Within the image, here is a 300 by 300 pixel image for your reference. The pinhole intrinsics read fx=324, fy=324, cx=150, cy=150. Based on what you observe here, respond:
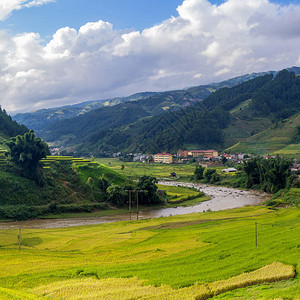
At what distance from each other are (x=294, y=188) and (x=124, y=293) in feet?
220

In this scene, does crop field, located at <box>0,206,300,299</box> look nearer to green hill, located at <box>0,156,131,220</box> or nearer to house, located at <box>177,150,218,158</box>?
green hill, located at <box>0,156,131,220</box>

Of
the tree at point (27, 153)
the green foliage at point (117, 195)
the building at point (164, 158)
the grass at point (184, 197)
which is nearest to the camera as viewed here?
the tree at point (27, 153)

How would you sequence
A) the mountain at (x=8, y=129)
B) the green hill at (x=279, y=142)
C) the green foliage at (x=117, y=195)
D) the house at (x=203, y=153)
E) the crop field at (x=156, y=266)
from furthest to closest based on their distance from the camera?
the house at (x=203, y=153) < the green hill at (x=279, y=142) < the mountain at (x=8, y=129) < the green foliage at (x=117, y=195) < the crop field at (x=156, y=266)

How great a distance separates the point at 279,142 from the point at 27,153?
128335mm

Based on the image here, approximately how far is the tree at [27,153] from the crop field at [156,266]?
1044 inches

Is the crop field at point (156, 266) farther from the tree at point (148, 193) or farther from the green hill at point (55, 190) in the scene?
the tree at point (148, 193)

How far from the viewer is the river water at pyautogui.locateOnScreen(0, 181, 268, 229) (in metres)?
53.4

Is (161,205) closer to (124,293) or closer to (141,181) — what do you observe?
(141,181)

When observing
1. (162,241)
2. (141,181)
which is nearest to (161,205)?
(141,181)

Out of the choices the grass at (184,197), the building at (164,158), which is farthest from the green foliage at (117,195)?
the building at (164,158)

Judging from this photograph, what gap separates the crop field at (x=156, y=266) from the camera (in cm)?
1919

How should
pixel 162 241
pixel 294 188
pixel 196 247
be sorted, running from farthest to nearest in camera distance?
pixel 294 188, pixel 162 241, pixel 196 247

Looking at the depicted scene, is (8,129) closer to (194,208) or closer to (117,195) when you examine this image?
(117,195)

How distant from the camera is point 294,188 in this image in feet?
249
